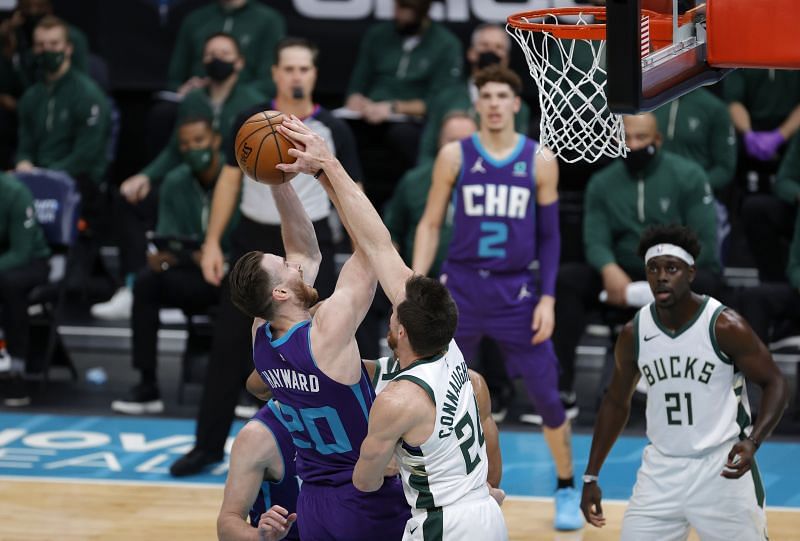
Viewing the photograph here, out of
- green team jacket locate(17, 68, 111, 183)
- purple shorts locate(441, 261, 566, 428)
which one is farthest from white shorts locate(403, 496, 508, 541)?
green team jacket locate(17, 68, 111, 183)

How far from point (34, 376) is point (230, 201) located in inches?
94.4

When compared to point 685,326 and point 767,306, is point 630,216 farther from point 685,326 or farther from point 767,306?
point 685,326

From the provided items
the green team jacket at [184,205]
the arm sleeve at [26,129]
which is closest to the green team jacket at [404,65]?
the green team jacket at [184,205]

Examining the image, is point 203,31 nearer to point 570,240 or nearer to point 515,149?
point 570,240

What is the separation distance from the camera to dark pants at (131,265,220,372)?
8414 mm

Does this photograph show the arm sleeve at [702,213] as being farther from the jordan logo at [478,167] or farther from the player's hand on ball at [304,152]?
the player's hand on ball at [304,152]

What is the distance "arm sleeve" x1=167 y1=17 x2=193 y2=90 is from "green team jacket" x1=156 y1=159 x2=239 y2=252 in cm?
144

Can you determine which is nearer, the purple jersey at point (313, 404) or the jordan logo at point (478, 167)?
the purple jersey at point (313, 404)

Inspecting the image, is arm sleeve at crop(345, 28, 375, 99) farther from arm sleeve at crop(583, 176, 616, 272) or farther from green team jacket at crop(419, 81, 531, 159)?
arm sleeve at crop(583, 176, 616, 272)

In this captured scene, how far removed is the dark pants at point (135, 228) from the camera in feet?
31.5

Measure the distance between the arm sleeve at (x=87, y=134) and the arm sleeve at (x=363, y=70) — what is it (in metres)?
1.75

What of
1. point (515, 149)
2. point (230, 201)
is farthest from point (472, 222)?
point (230, 201)

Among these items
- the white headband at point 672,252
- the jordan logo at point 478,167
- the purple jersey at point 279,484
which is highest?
the jordan logo at point 478,167

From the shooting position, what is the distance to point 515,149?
22.9 ft
